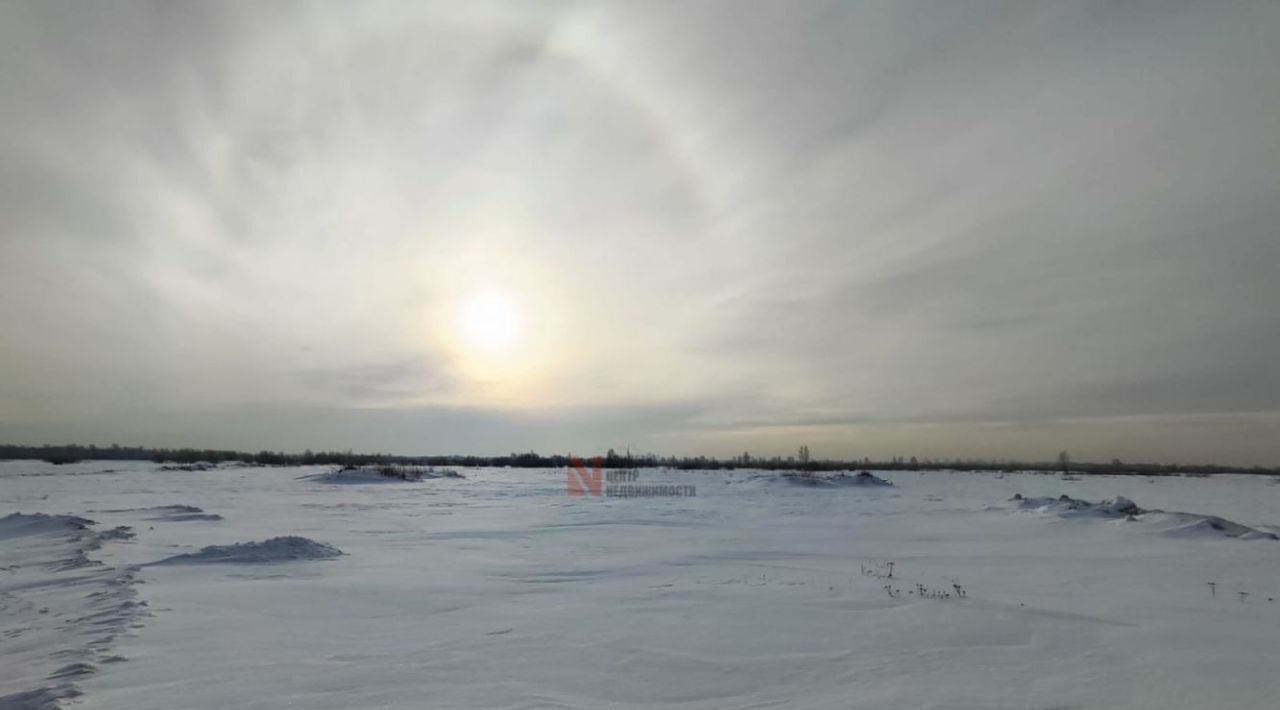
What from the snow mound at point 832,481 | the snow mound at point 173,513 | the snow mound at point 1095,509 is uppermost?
the snow mound at point 173,513

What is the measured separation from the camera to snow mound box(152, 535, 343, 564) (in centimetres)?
1132

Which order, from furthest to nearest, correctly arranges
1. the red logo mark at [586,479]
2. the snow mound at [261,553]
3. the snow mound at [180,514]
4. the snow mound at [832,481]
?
the snow mound at [832,481] → the red logo mark at [586,479] → the snow mound at [180,514] → the snow mound at [261,553]

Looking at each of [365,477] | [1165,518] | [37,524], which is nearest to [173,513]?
[37,524]

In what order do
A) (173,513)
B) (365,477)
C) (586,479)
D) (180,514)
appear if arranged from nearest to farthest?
(180,514)
(173,513)
(365,477)
(586,479)

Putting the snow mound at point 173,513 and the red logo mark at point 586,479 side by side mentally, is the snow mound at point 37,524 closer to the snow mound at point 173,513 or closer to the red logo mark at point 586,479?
the snow mound at point 173,513

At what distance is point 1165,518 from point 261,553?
66.5ft

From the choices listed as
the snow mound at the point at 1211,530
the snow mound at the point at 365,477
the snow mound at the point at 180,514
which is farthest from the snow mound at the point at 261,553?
the snow mound at the point at 365,477

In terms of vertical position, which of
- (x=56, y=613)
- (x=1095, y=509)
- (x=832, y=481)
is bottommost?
(x=832, y=481)

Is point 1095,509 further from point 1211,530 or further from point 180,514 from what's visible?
point 180,514

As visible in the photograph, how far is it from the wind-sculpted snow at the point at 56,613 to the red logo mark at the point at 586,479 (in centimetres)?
2085

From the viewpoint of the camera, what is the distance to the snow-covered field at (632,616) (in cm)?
534

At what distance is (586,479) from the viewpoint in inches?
1774

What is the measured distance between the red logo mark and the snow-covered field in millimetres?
16709

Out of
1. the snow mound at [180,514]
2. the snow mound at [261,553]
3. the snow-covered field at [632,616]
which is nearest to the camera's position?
the snow-covered field at [632,616]
